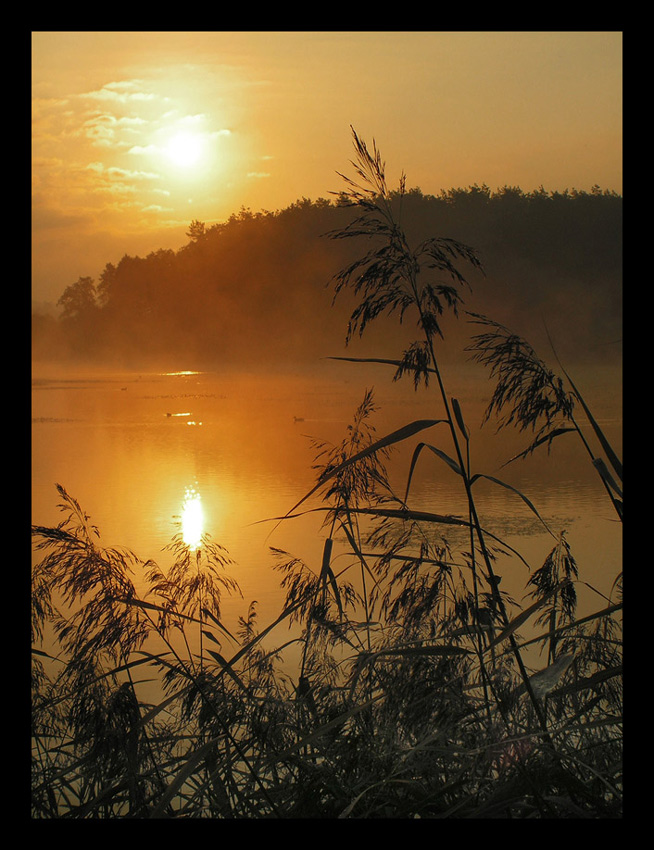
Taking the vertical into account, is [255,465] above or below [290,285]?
below

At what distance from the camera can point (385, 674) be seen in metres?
1.69

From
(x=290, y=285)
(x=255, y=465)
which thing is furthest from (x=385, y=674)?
(x=290, y=285)

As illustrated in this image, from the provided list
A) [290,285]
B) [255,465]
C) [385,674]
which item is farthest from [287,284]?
[385,674]

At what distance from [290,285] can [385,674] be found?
13.4 feet

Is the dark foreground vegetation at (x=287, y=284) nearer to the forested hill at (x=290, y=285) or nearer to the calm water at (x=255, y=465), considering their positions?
the forested hill at (x=290, y=285)

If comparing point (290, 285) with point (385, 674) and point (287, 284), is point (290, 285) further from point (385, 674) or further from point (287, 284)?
point (385, 674)

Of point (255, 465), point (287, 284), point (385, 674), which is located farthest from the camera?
point (287, 284)

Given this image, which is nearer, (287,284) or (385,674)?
(385,674)

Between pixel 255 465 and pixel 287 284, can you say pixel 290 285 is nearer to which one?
pixel 287 284

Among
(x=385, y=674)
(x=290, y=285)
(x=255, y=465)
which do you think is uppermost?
(x=290, y=285)

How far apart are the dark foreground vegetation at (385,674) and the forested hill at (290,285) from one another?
2654 millimetres

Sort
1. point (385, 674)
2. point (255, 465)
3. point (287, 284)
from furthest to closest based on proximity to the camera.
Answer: point (287, 284)
point (255, 465)
point (385, 674)

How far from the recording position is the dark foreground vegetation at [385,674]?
153 cm
